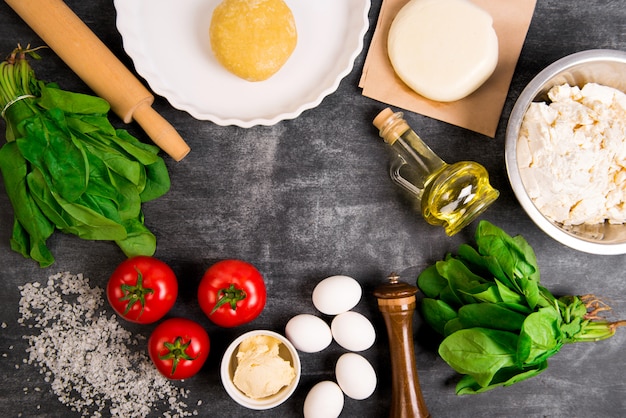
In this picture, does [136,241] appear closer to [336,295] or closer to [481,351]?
[336,295]

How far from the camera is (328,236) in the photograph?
1.32 meters

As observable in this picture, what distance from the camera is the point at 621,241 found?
117 cm

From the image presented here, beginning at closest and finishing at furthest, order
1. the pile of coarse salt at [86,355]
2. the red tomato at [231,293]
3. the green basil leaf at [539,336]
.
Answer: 1. the green basil leaf at [539,336]
2. the red tomato at [231,293]
3. the pile of coarse salt at [86,355]

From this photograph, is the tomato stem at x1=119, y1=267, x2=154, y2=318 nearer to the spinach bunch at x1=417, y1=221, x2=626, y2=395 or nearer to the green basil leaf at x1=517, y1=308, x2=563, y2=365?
the spinach bunch at x1=417, y1=221, x2=626, y2=395

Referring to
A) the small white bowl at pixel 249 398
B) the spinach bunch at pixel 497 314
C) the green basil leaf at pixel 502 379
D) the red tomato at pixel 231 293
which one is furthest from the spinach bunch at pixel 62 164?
the green basil leaf at pixel 502 379

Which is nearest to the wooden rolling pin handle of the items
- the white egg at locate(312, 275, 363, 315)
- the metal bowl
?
the white egg at locate(312, 275, 363, 315)

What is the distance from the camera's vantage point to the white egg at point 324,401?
122 cm

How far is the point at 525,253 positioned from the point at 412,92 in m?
0.45

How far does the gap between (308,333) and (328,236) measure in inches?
9.3

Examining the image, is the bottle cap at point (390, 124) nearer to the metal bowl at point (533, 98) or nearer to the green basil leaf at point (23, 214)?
the metal bowl at point (533, 98)

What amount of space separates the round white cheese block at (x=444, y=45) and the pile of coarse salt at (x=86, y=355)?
2.97ft

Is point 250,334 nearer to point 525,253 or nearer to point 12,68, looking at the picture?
point 525,253

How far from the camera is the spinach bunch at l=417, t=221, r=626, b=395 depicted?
1125 mm

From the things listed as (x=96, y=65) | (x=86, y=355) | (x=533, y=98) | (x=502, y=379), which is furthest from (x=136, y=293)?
(x=533, y=98)
